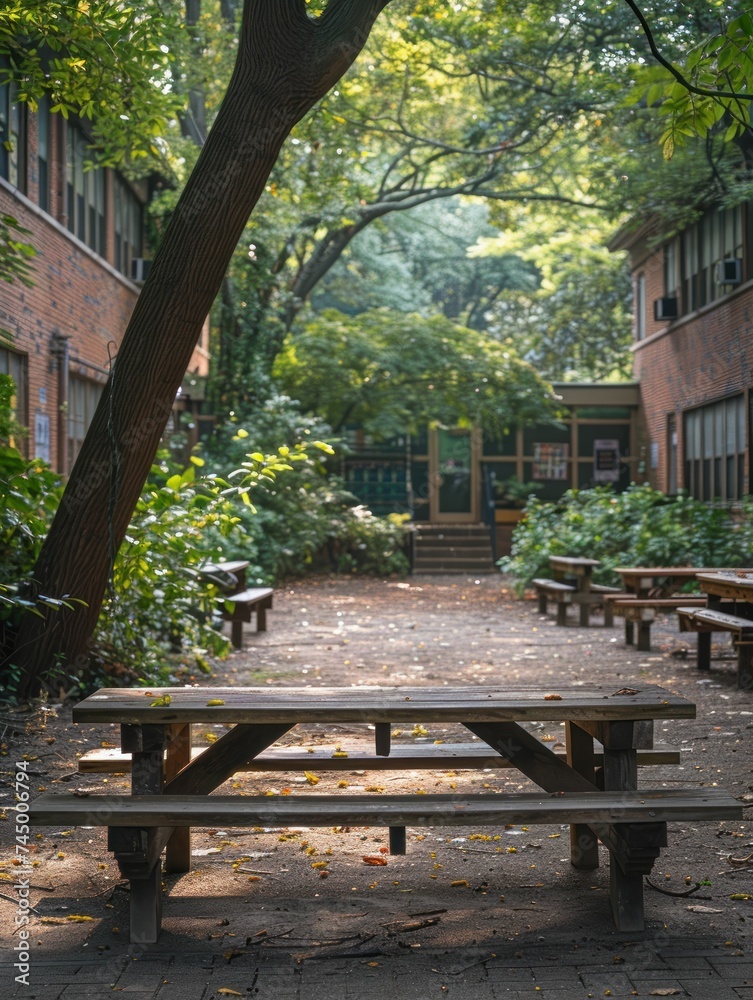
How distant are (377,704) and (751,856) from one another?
2000mm

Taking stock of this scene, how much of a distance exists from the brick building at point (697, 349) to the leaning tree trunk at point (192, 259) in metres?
12.7

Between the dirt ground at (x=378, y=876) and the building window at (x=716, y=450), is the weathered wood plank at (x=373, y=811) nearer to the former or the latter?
the dirt ground at (x=378, y=876)

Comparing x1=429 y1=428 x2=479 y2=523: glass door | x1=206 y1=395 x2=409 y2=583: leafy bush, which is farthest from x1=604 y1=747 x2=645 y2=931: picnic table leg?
x1=429 y1=428 x2=479 y2=523: glass door

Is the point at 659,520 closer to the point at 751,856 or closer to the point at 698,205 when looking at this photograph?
the point at 698,205

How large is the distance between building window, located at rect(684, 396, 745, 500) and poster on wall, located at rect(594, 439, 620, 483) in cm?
601

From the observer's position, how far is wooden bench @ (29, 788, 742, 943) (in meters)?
3.96

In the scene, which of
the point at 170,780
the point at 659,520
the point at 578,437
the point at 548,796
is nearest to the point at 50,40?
the point at 170,780

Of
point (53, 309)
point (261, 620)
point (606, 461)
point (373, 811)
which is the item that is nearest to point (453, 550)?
point (606, 461)

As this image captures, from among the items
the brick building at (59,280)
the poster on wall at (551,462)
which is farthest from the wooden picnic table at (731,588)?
the poster on wall at (551,462)

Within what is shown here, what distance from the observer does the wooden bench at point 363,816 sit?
13.0ft

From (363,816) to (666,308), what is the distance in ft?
66.1

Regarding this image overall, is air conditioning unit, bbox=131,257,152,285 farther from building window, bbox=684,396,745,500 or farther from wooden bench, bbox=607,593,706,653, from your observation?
wooden bench, bbox=607,593,706,653

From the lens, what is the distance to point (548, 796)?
13.7ft

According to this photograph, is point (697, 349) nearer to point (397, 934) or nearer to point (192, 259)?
point (192, 259)
